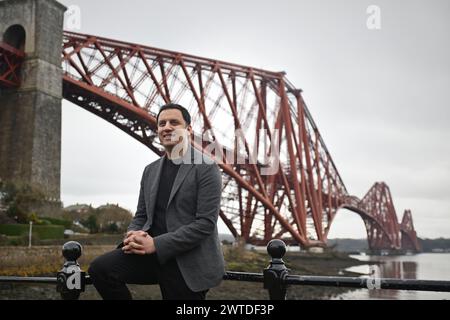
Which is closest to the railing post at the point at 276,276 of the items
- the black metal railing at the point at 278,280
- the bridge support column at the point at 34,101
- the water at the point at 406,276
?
the black metal railing at the point at 278,280

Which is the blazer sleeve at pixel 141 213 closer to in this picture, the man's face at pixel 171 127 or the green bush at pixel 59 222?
the man's face at pixel 171 127

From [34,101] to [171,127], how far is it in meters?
19.3

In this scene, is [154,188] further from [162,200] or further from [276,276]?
[276,276]

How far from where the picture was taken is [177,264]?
101 inches

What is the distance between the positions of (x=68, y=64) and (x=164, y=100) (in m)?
5.12

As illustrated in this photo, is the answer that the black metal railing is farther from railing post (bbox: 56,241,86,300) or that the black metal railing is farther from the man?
the man

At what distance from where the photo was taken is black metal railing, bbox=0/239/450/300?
2.26 m

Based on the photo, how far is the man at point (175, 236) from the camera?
2.52 metres

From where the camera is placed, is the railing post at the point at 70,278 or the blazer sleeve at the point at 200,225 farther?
the railing post at the point at 70,278

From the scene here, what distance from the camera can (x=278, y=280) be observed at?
2543 mm

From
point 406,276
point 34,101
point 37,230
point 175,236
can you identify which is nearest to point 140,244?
point 175,236

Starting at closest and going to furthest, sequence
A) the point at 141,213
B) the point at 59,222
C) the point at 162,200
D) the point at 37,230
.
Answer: the point at 162,200 < the point at 141,213 < the point at 37,230 < the point at 59,222

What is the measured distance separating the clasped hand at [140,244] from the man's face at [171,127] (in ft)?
1.87

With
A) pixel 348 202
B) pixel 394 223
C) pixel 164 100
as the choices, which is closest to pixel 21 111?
pixel 164 100
